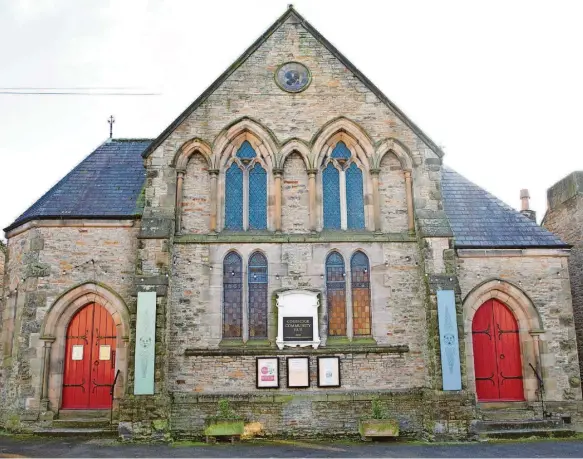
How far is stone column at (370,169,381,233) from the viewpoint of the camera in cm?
1470

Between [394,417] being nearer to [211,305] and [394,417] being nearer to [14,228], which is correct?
[211,305]

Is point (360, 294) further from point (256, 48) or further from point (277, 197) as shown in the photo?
point (256, 48)

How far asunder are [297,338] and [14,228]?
8.26m

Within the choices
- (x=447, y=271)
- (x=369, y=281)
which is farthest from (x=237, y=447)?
(x=447, y=271)

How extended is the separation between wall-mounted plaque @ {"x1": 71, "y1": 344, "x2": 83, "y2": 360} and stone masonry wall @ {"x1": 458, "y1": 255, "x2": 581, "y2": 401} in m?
9.74

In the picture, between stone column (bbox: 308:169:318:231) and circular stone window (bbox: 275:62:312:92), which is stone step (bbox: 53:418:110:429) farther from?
circular stone window (bbox: 275:62:312:92)

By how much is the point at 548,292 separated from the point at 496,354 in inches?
83.0

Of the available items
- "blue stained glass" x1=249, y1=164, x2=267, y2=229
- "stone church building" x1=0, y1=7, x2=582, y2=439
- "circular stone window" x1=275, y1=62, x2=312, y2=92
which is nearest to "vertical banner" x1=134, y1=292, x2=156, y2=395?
"stone church building" x1=0, y1=7, x2=582, y2=439

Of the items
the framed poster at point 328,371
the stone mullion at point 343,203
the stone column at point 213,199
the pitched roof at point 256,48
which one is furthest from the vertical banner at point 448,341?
the stone column at point 213,199

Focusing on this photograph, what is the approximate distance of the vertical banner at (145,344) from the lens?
1291 centimetres

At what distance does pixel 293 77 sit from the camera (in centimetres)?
1540

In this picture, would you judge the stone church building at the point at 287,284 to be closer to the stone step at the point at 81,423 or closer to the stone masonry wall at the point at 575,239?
the stone step at the point at 81,423

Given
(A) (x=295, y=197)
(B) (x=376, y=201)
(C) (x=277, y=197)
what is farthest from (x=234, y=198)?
(B) (x=376, y=201)

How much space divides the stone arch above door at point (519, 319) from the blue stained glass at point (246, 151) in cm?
662
